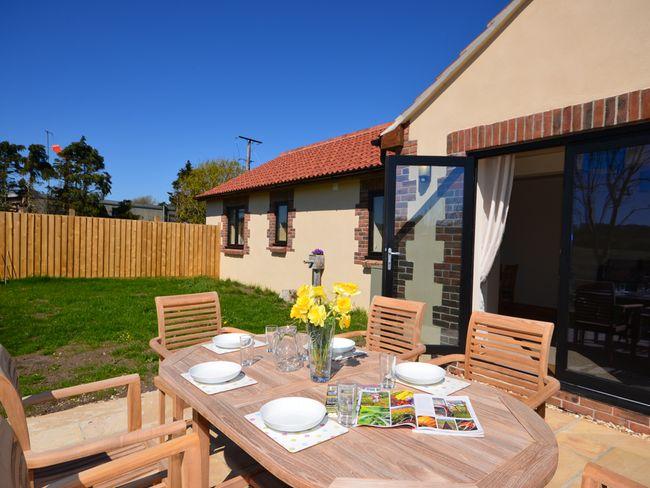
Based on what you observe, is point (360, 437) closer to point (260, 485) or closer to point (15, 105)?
point (260, 485)

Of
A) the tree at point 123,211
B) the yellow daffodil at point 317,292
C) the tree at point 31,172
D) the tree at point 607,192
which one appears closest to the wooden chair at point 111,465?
the yellow daffodil at point 317,292

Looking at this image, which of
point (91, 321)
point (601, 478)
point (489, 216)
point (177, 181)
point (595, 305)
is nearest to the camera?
point (601, 478)

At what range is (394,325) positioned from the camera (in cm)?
270

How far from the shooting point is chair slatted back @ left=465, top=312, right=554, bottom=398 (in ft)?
6.42

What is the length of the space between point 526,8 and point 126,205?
22458 millimetres

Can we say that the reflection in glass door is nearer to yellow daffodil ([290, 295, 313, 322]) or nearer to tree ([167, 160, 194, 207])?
yellow daffodil ([290, 295, 313, 322])

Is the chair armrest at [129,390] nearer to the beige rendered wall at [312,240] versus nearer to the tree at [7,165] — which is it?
the beige rendered wall at [312,240]

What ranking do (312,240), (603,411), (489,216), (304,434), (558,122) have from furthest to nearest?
(312,240)
(489,216)
(558,122)
(603,411)
(304,434)

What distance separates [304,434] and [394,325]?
1.61m

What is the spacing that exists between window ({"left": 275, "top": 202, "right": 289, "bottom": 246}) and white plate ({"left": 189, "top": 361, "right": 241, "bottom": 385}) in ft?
23.8

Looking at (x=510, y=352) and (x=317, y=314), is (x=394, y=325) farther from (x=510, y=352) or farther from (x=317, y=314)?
(x=317, y=314)

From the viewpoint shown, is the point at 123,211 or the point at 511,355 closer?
the point at 511,355

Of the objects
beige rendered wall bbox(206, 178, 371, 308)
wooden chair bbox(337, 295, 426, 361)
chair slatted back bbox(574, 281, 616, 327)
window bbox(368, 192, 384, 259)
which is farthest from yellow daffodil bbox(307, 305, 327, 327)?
beige rendered wall bbox(206, 178, 371, 308)

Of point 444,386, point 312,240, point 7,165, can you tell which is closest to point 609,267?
point 444,386
